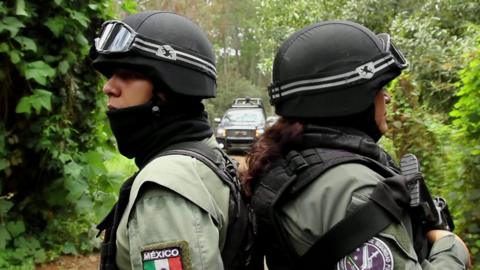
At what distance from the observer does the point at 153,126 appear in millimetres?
1823

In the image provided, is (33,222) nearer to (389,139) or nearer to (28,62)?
(28,62)

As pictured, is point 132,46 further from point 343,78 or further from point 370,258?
point 370,258

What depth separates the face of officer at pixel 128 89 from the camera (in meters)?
1.81

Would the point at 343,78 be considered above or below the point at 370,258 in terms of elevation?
above

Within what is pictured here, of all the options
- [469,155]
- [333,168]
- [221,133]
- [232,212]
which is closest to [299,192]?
[333,168]

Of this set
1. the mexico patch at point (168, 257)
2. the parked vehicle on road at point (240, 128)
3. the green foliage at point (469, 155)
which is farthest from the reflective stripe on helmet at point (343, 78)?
the parked vehicle on road at point (240, 128)

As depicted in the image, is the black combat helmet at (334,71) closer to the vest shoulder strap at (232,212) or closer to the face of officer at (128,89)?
the vest shoulder strap at (232,212)

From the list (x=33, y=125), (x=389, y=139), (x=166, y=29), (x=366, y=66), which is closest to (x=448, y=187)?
(x=389, y=139)

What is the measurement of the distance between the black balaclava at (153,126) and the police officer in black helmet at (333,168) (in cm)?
28

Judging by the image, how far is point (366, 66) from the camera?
5.66ft

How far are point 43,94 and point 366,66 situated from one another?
3.31 meters

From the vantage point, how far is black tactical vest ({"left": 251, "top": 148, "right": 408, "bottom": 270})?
1.51 metres

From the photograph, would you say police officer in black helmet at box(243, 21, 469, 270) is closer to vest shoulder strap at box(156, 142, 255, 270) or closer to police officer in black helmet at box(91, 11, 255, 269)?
vest shoulder strap at box(156, 142, 255, 270)

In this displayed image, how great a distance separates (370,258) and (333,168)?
0.97 ft
